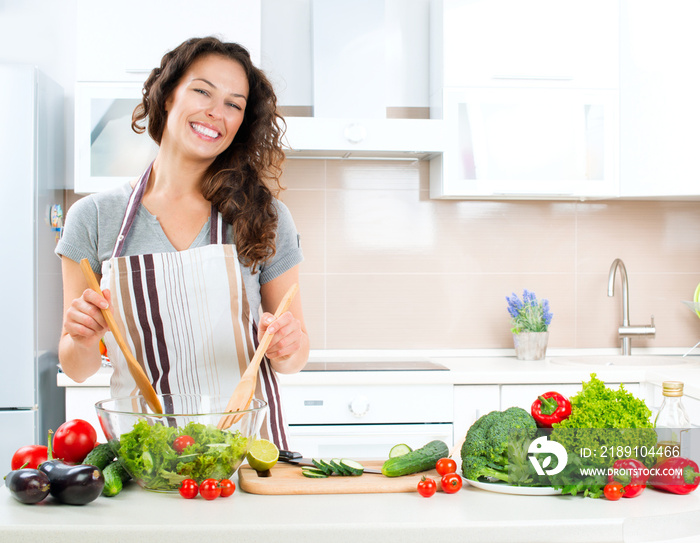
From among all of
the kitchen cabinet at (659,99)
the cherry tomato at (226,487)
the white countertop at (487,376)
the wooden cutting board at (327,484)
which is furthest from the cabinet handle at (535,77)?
the cherry tomato at (226,487)

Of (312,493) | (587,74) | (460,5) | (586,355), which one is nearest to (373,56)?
(460,5)

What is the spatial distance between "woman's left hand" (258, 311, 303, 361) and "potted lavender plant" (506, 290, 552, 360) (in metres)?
1.63

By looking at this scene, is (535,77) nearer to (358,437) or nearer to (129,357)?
(358,437)

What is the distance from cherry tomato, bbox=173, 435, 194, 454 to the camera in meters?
0.94

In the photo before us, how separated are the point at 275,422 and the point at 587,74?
1.82 m

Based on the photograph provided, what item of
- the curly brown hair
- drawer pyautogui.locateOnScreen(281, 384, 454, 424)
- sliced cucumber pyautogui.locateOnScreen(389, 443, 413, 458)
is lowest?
drawer pyautogui.locateOnScreen(281, 384, 454, 424)

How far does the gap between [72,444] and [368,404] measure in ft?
4.52

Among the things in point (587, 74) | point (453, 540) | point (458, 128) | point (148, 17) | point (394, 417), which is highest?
point (148, 17)

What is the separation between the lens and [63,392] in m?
2.55

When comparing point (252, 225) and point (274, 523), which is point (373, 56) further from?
point (274, 523)

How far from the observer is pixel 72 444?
1058 mm

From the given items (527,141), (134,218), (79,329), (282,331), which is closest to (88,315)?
(79,329)

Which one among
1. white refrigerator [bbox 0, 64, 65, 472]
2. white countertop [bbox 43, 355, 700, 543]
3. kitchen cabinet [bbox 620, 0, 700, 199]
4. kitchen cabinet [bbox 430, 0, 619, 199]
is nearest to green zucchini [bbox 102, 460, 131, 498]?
white countertop [bbox 43, 355, 700, 543]

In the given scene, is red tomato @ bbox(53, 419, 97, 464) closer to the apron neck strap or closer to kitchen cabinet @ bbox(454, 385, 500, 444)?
the apron neck strap
